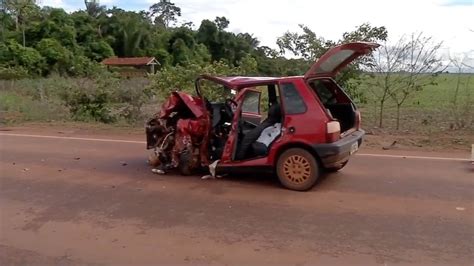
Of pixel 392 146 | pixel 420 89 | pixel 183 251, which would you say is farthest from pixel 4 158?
pixel 420 89

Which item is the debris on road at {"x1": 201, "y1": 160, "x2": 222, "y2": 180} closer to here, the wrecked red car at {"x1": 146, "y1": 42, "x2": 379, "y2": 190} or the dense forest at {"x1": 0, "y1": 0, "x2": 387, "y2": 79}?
the wrecked red car at {"x1": 146, "y1": 42, "x2": 379, "y2": 190}

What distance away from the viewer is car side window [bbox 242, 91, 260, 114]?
7065 millimetres

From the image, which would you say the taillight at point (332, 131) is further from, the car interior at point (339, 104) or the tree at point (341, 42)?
the tree at point (341, 42)

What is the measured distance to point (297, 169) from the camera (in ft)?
20.4

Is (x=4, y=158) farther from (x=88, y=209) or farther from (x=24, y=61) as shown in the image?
(x=24, y=61)

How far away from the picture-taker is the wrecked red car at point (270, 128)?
6.18m

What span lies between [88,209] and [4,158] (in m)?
4.29

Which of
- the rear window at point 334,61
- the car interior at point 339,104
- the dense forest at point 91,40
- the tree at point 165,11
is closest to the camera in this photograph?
the rear window at point 334,61

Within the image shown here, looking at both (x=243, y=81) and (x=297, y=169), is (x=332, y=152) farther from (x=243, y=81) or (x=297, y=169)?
(x=243, y=81)

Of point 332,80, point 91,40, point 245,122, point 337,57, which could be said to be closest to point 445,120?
point 332,80

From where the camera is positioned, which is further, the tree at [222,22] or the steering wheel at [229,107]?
the tree at [222,22]

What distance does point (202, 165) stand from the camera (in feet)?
23.4

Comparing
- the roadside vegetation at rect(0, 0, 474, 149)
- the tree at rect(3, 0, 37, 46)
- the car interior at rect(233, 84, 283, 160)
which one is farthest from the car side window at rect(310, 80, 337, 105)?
the tree at rect(3, 0, 37, 46)

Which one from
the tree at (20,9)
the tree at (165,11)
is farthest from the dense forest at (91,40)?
the tree at (165,11)
